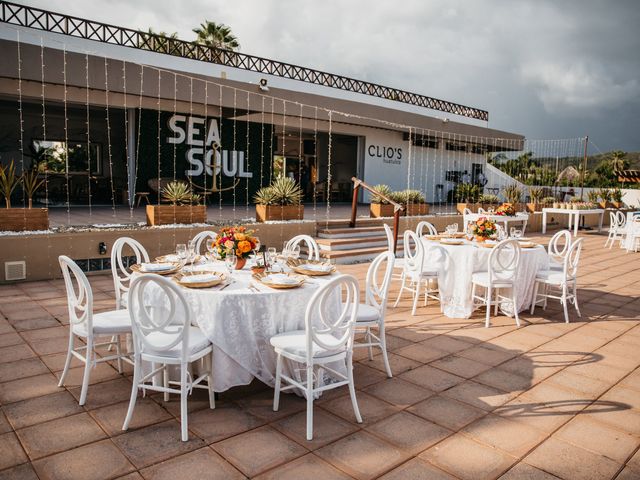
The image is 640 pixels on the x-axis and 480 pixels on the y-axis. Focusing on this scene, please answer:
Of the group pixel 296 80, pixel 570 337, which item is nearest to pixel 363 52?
pixel 296 80

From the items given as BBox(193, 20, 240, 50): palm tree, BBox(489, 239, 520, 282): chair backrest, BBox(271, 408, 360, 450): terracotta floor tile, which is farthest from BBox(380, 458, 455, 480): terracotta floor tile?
BBox(193, 20, 240, 50): palm tree

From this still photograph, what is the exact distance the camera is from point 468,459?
2359 millimetres

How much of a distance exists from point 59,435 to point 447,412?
2.20 m

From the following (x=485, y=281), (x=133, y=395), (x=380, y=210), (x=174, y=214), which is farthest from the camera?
(x=380, y=210)

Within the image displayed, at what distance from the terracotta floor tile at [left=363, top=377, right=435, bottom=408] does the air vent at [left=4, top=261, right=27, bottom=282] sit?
5060mm

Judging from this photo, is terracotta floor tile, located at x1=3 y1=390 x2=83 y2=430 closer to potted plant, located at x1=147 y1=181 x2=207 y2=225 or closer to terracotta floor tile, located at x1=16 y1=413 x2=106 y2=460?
terracotta floor tile, located at x1=16 y1=413 x2=106 y2=460

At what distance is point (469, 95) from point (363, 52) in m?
7.77

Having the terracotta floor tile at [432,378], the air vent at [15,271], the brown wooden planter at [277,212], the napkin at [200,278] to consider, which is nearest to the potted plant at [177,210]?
the brown wooden planter at [277,212]

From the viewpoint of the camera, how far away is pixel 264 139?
14453 mm

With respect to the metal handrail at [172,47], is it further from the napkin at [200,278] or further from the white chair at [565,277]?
the white chair at [565,277]

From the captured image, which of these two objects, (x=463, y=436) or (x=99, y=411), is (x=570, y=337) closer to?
(x=463, y=436)

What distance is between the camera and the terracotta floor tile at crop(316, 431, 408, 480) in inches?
88.3

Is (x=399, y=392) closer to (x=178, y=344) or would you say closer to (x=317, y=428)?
(x=317, y=428)

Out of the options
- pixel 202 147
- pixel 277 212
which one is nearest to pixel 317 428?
pixel 277 212
